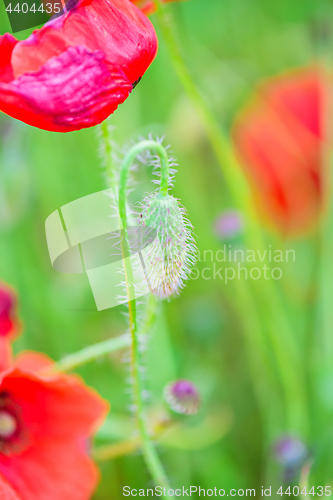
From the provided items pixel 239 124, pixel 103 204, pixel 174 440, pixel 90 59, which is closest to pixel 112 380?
pixel 174 440

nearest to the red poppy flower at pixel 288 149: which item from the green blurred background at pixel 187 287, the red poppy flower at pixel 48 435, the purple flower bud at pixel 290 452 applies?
the green blurred background at pixel 187 287

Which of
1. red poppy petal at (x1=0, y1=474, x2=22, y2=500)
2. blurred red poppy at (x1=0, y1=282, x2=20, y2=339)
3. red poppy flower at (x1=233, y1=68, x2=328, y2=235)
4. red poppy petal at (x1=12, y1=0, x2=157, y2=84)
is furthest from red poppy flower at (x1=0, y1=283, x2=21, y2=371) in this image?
red poppy flower at (x1=233, y1=68, x2=328, y2=235)

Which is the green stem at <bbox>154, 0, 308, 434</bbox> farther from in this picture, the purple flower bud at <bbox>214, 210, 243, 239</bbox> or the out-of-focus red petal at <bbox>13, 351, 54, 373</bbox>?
the out-of-focus red petal at <bbox>13, 351, 54, 373</bbox>

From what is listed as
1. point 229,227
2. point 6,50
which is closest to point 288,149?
point 229,227

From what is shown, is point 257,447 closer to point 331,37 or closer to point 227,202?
point 227,202

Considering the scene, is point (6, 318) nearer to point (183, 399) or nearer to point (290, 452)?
point (183, 399)

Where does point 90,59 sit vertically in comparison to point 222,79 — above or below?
below
